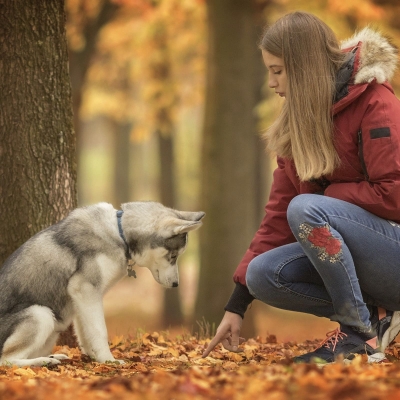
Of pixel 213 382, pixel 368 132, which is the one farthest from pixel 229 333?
pixel 368 132

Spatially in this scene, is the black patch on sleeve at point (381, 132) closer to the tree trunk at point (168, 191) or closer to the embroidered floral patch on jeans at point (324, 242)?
the embroidered floral patch on jeans at point (324, 242)

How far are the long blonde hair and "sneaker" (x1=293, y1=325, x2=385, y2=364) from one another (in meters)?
1.06

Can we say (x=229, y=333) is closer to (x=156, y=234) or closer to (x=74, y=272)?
(x=156, y=234)

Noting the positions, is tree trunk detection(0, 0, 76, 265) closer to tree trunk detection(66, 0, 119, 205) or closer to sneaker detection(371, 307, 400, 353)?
sneaker detection(371, 307, 400, 353)

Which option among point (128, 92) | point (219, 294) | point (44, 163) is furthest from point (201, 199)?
point (128, 92)

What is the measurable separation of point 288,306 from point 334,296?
0.49 meters

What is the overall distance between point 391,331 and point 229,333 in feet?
3.63

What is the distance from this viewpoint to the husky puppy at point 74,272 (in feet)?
16.0

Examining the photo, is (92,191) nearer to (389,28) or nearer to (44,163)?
(389,28)

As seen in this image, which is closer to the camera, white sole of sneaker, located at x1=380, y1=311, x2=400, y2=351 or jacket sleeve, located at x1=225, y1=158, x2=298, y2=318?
white sole of sneaker, located at x1=380, y1=311, x2=400, y2=351

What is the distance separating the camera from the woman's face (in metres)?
4.54

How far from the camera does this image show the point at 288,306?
4785 millimetres

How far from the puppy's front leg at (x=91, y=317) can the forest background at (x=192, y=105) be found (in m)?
1.01

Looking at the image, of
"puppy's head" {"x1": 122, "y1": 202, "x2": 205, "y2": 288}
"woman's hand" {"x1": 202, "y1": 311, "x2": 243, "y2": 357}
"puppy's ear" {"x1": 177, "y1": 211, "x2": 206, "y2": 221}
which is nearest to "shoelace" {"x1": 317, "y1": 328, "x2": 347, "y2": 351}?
"woman's hand" {"x1": 202, "y1": 311, "x2": 243, "y2": 357}
